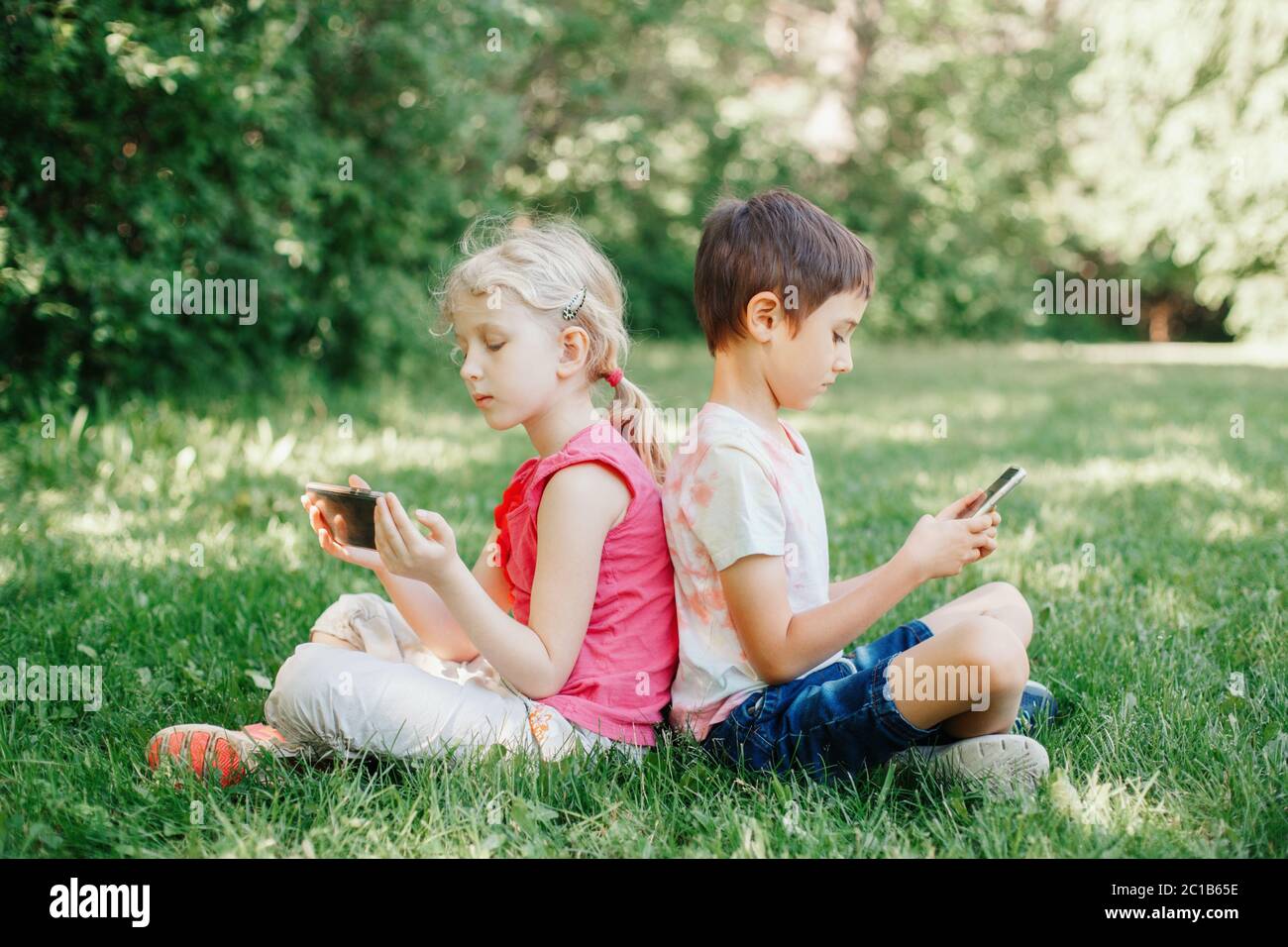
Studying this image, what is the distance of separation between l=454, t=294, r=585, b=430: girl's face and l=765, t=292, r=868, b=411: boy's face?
0.39 meters

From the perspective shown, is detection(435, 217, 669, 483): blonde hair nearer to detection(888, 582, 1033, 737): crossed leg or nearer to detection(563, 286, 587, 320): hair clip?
detection(563, 286, 587, 320): hair clip

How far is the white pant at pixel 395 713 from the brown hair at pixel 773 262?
82 centimetres

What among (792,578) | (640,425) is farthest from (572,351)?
(792,578)

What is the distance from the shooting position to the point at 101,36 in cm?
527

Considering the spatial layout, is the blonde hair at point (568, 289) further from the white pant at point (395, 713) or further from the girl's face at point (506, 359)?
the white pant at point (395, 713)

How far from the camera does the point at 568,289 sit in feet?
7.49

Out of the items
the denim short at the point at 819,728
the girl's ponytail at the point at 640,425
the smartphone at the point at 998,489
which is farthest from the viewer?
the girl's ponytail at the point at 640,425

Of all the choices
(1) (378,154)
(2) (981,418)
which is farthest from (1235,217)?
(1) (378,154)

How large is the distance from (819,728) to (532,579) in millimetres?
645

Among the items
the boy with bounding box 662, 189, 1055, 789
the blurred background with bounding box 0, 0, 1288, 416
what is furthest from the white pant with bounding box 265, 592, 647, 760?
the blurred background with bounding box 0, 0, 1288, 416

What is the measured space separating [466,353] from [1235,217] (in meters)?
16.8

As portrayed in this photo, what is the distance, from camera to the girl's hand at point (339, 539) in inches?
84.4

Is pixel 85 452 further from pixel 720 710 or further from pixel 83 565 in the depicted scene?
pixel 720 710

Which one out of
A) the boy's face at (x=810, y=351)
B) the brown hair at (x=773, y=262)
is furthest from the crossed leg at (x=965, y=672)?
the brown hair at (x=773, y=262)
